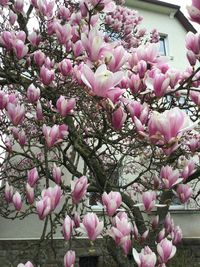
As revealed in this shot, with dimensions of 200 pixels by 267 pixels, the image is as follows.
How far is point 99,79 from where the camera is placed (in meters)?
1.38

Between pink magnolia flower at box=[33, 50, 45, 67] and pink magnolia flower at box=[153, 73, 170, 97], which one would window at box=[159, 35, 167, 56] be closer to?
pink magnolia flower at box=[33, 50, 45, 67]

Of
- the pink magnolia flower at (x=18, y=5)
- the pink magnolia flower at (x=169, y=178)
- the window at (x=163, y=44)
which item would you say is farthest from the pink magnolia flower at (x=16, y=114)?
the window at (x=163, y=44)

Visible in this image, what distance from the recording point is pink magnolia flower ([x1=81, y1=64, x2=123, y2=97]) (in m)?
1.38

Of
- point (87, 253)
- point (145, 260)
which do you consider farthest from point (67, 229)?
point (87, 253)

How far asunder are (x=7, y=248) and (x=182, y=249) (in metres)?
3.87

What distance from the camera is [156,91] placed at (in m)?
1.69

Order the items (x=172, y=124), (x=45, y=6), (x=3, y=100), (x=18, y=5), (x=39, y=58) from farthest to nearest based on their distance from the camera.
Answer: (x=18, y=5)
(x=45, y=6)
(x=39, y=58)
(x=3, y=100)
(x=172, y=124)

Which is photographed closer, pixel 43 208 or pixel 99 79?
pixel 99 79

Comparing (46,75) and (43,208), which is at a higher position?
(46,75)

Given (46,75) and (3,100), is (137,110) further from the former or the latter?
(3,100)

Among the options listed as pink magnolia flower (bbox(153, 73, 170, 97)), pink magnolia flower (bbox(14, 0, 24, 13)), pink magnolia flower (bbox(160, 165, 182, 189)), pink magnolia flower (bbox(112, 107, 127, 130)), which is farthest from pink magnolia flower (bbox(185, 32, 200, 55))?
pink magnolia flower (bbox(14, 0, 24, 13))

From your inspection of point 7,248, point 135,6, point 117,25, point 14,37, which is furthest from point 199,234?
point 14,37

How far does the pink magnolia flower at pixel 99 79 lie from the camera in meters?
1.38

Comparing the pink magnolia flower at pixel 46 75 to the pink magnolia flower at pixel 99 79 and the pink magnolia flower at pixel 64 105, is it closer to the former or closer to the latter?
the pink magnolia flower at pixel 64 105
